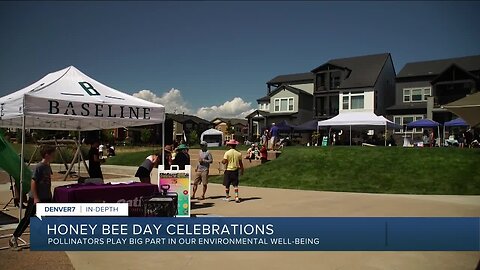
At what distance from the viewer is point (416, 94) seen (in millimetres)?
41781

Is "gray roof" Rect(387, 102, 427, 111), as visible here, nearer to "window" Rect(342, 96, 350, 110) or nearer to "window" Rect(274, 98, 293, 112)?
"window" Rect(342, 96, 350, 110)

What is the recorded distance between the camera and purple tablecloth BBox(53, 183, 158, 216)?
24.0 ft

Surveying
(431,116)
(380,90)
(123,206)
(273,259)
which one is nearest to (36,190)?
(123,206)

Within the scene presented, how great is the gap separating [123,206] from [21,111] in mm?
3164

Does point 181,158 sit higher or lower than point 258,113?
lower

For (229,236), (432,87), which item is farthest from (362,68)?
(229,236)

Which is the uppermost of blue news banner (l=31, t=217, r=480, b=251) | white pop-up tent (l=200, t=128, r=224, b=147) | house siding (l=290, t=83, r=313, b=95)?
house siding (l=290, t=83, r=313, b=95)

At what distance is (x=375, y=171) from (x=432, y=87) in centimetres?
2691

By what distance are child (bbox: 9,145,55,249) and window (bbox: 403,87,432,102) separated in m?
41.8

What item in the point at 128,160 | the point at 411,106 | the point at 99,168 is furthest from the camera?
the point at 411,106

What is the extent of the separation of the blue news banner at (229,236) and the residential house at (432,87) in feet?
110

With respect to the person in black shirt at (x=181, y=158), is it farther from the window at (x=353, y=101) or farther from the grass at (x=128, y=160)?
the window at (x=353, y=101)

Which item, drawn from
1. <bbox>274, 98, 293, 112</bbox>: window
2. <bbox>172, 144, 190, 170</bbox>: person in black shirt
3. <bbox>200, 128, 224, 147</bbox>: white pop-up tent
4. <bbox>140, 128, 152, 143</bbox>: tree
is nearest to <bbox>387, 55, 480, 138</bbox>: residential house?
<bbox>274, 98, 293, 112</bbox>: window

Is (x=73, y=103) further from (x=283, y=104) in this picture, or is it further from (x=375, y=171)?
(x=283, y=104)
